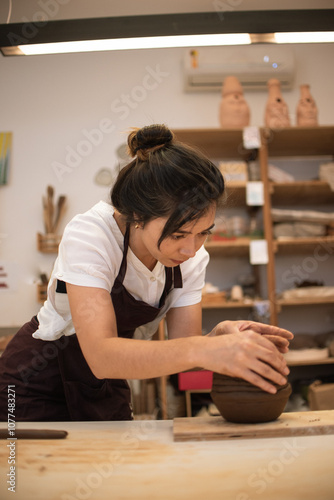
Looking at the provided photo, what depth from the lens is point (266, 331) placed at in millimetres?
1398

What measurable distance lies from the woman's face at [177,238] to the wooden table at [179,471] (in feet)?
1.66

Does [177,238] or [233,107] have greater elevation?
[233,107]

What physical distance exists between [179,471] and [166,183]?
28.6 inches

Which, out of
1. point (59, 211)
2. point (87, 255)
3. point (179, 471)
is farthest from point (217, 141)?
point (179, 471)

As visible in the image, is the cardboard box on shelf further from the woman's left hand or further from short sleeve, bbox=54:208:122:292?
short sleeve, bbox=54:208:122:292

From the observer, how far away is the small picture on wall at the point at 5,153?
406 cm

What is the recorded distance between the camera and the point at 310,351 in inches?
139

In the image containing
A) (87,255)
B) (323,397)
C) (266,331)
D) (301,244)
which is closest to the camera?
(87,255)

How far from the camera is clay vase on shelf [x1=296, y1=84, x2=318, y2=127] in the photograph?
3715 millimetres

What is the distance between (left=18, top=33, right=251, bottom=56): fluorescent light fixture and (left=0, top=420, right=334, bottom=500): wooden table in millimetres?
1765

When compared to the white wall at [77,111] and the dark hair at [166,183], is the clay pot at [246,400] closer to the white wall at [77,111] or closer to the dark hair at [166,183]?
the dark hair at [166,183]

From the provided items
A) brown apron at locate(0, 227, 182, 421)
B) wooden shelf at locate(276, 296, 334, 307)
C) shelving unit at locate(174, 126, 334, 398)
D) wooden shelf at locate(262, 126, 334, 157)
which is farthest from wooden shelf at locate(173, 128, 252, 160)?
brown apron at locate(0, 227, 182, 421)

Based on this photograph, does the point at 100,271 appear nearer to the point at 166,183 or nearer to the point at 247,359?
the point at 166,183

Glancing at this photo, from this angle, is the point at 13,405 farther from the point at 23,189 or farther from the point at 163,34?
the point at 23,189
